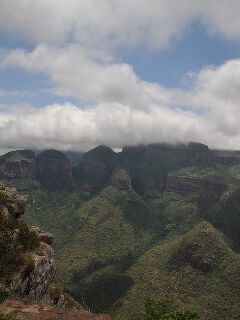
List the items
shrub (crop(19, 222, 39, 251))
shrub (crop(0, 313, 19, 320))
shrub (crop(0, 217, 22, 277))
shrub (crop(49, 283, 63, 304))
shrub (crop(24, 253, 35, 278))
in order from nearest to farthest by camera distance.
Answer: shrub (crop(0, 313, 19, 320))
shrub (crop(0, 217, 22, 277))
shrub (crop(24, 253, 35, 278))
shrub (crop(19, 222, 39, 251))
shrub (crop(49, 283, 63, 304))

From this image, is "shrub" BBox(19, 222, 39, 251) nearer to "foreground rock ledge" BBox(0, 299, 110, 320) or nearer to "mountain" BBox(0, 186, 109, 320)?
"mountain" BBox(0, 186, 109, 320)

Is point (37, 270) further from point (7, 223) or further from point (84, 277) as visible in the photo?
point (84, 277)

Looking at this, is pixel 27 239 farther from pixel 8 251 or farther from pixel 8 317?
pixel 8 317

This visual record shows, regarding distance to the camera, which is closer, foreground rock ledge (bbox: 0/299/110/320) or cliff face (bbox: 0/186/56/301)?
foreground rock ledge (bbox: 0/299/110/320)

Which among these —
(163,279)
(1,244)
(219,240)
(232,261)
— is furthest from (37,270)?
(219,240)

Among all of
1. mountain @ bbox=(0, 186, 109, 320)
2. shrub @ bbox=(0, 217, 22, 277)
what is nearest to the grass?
mountain @ bbox=(0, 186, 109, 320)

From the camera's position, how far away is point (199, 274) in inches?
6762

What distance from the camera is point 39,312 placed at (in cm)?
3728

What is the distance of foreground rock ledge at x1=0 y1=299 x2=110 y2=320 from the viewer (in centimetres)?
3634

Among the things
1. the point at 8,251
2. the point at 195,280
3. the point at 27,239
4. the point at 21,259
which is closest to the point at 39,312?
the point at 21,259

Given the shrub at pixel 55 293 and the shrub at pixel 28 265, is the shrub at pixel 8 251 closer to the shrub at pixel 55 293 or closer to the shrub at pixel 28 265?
the shrub at pixel 28 265

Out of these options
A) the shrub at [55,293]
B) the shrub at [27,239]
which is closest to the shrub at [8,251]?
the shrub at [27,239]

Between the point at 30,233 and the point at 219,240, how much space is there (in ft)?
499

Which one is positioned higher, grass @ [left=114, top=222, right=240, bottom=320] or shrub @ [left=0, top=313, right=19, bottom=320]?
shrub @ [left=0, top=313, right=19, bottom=320]
